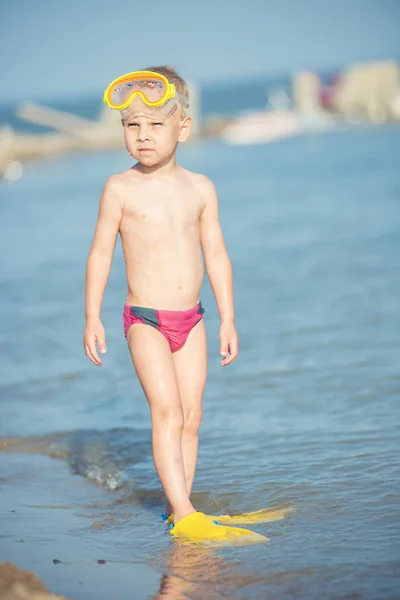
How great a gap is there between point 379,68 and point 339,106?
9.49 feet

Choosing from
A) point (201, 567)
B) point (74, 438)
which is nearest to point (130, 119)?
point (201, 567)

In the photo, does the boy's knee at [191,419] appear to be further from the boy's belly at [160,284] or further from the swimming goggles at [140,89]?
the swimming goggles at [140,89]

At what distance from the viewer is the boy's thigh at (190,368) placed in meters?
3.85

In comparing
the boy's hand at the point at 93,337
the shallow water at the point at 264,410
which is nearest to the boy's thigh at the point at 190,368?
the boy's hand at the point at 93,337

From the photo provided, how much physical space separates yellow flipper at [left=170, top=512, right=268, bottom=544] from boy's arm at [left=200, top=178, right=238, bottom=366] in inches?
26.3

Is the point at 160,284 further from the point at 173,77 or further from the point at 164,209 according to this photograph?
the point at 173,77

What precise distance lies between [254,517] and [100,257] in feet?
3.87

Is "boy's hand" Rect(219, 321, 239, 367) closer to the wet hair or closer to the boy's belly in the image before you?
the boy's belly

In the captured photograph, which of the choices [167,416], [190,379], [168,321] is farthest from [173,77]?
[167,416]

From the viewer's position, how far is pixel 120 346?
720cm

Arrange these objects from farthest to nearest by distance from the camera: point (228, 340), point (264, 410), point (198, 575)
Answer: point (264, 410) → point (228, 340) → point (198, 575)

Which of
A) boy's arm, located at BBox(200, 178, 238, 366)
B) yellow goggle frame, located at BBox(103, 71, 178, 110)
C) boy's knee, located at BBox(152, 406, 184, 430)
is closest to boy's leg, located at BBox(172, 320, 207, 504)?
boy's arm, located at BBox(200, 178, 238, 366)

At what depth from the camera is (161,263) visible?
379cm

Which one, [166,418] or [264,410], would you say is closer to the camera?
[166,418]
